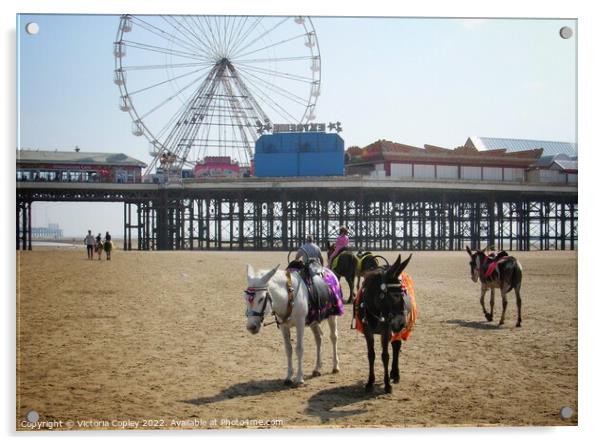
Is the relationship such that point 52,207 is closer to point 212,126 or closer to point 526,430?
point 526,430

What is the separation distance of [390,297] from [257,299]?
1706mm

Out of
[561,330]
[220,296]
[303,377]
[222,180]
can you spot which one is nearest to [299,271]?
[303,377]

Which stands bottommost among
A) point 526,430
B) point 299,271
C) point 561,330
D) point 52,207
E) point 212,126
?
point 526,430

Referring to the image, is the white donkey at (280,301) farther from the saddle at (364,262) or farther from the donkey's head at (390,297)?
the saddle at (364,262)

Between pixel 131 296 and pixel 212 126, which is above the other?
pixel 212 126

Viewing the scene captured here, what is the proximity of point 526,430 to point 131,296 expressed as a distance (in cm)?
1158

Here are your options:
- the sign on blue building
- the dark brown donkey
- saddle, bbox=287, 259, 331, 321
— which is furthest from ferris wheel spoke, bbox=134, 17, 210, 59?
the sign on blue building

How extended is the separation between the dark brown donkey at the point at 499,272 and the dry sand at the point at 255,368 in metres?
0.69

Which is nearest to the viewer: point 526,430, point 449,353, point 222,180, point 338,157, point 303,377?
point 526,430

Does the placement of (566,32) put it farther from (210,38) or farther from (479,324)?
(210,38)

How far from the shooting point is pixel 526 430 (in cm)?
973

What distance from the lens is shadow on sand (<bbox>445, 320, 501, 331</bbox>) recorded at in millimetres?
14180

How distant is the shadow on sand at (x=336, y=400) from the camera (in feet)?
30.0

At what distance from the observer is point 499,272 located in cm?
1486
